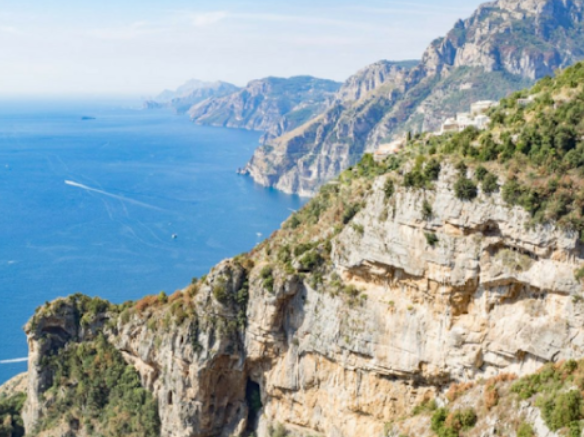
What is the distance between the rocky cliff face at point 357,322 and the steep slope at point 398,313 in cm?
8

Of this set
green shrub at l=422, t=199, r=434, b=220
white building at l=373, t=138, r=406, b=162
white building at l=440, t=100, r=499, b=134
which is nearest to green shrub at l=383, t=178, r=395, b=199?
green shrub at l=422, t=199, r=434, b=220

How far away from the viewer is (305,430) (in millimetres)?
33969

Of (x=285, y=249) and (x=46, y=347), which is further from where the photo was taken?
(x=46, y=347)

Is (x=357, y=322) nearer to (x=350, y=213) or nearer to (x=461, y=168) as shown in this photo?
(x=350, y=213)

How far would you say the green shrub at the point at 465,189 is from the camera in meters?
25.4

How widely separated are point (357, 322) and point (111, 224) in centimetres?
8906

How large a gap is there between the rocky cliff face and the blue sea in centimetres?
3575

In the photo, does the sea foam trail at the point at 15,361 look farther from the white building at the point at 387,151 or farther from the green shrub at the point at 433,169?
the green shrub at the point at 433,169

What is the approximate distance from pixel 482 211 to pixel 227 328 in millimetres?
16951

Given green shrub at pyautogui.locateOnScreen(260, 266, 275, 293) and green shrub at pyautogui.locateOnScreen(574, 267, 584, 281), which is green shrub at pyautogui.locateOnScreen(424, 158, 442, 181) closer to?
green shrub at pyautogui.locateOnScreen(574, 267, 584, 281)

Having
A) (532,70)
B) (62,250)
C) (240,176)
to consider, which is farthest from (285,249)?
(532,70)

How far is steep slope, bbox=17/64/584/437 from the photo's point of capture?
24.2 meters

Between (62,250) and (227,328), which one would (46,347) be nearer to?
(227,328)

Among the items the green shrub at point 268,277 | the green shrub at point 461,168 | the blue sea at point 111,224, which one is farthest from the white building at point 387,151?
the blue sea at point 111,224
